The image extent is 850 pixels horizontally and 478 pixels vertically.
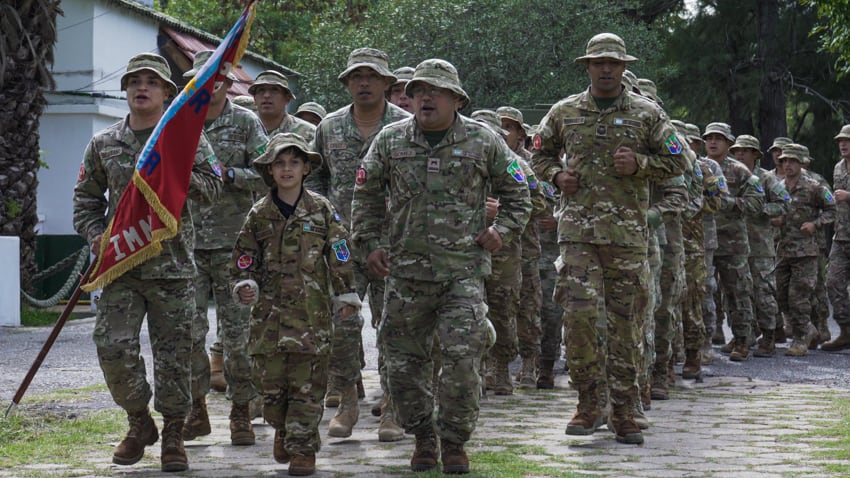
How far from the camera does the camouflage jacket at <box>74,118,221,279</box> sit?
7598mm

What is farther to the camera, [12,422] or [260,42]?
[260,42]

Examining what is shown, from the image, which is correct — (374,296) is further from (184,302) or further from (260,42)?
(260,42)

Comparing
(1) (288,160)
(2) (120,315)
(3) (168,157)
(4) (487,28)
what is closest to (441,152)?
(1) (288,160)

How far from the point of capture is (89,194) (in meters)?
7.68

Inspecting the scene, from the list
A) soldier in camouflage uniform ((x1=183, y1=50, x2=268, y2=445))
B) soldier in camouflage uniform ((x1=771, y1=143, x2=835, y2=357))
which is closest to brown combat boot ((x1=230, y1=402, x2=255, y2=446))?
soldier in camouflage uniform ((x1=183, y1=50, x2=268, y2=445))

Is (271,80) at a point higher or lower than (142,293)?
higher

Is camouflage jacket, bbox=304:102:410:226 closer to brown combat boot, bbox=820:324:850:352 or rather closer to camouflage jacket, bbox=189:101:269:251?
camouflage jacket, bbox=189:101:269:251

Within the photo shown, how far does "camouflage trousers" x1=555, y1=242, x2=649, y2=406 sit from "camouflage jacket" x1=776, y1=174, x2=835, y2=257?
8140mm

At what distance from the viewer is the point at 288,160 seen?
753 cm

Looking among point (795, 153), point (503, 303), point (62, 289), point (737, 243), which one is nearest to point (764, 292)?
point (737, 243)

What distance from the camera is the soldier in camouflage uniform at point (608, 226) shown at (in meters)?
8.55

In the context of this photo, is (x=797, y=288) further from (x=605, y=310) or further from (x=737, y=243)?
(x=605, y=310)

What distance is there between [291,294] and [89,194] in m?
1.33

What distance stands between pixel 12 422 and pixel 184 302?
1975 millimetres
